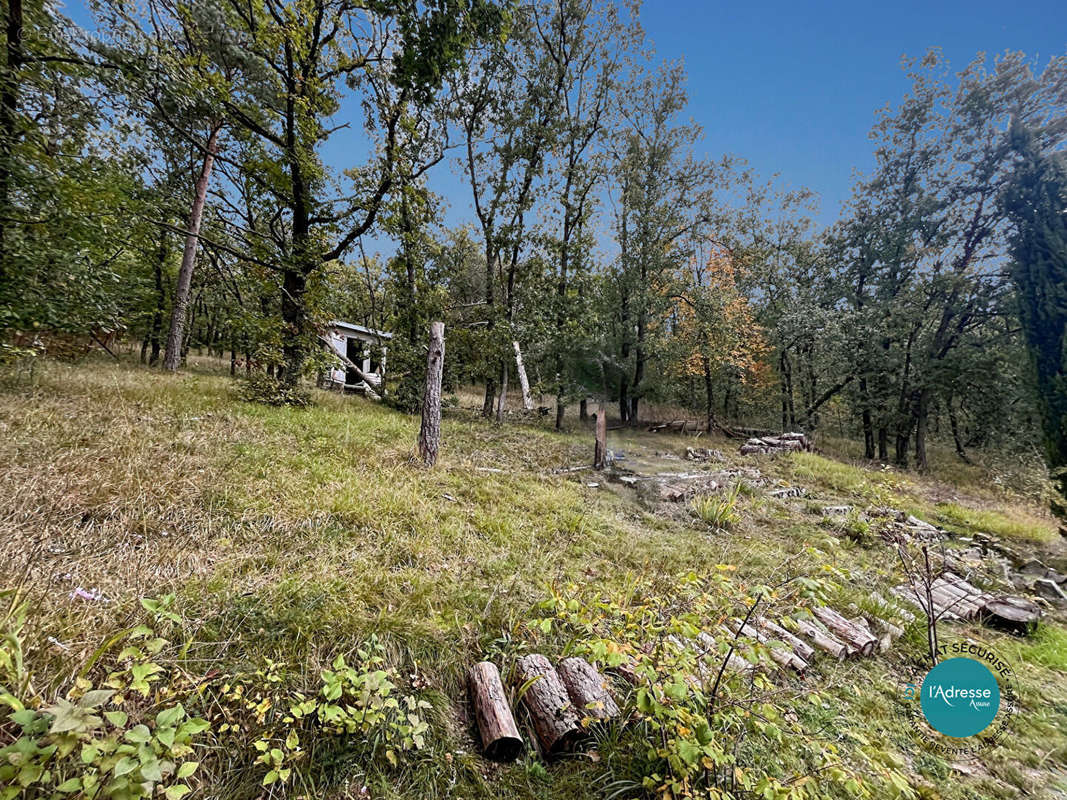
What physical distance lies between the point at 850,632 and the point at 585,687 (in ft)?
7.80

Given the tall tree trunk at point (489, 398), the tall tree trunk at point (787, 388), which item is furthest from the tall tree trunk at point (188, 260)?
the tall tree trunk at point (787, 388)

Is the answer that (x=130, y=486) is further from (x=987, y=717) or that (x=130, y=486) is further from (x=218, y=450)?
(x=987, y=717)

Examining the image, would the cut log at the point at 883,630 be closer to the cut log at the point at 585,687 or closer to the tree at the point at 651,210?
the cut log at the point at 585,687

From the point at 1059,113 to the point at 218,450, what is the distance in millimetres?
18962

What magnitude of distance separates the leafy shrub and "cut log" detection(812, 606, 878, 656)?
8.19 metres

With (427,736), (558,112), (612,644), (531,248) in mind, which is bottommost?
(427,736)

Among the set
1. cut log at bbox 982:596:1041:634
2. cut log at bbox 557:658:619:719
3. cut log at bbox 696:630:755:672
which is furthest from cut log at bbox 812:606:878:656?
cut log at bbox 557:658:619:719

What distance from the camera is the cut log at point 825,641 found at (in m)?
→ 2.73

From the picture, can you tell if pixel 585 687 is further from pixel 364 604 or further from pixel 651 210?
pixel 651 210

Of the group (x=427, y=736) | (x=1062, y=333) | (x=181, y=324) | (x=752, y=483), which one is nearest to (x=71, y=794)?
(x=427, y=736)

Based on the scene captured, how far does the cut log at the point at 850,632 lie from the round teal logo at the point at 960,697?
89 centimetres

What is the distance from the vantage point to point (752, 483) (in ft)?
23.2

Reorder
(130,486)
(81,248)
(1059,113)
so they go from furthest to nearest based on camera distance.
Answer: (1059,113), (81,248), (130,486)

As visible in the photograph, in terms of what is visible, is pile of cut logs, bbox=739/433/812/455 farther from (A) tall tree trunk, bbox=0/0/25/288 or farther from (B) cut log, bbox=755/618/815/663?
(A) tall tree trunk, bbox=0/0/25/288
